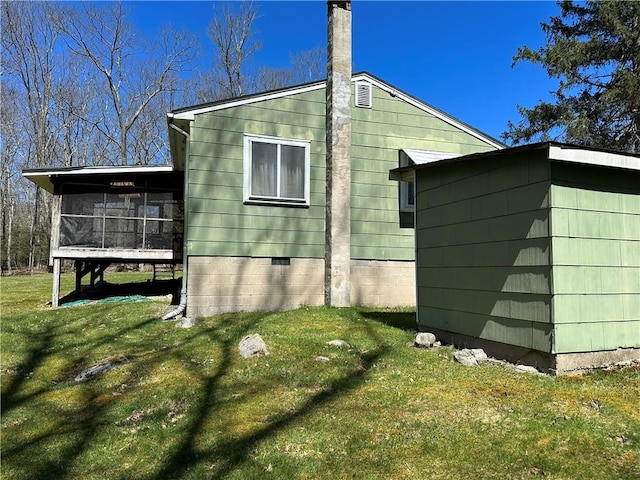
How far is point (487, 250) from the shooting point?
20.1 ft

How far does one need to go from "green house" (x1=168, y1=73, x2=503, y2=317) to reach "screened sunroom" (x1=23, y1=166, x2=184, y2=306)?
1.81m

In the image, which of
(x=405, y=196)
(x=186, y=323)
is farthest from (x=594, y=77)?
(x=186, y=323)

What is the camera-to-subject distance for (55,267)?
11781 millimetres

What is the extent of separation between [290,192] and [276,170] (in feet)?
1.80

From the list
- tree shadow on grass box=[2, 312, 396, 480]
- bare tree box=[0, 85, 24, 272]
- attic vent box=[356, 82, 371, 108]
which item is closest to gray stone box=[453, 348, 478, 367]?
tree shadow on grass box=[2, 312, 396, 480]

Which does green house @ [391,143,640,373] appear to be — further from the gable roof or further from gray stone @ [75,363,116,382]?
the gable roof

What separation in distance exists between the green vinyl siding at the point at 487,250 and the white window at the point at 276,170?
10.6 ft

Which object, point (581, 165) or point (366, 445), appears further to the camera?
point (581, 165)

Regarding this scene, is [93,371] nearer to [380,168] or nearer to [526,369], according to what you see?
[526,369]

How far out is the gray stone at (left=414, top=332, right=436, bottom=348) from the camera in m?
6.67

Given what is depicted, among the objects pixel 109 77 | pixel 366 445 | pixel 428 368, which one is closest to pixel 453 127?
pixel 428 368

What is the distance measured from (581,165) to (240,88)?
95.2 ft

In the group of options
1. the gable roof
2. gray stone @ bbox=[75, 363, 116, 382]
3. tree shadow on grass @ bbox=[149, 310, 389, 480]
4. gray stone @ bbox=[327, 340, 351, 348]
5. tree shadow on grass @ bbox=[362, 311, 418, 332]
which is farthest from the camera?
the gable roof

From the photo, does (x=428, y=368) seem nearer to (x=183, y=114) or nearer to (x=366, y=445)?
(x=366, y=445)
